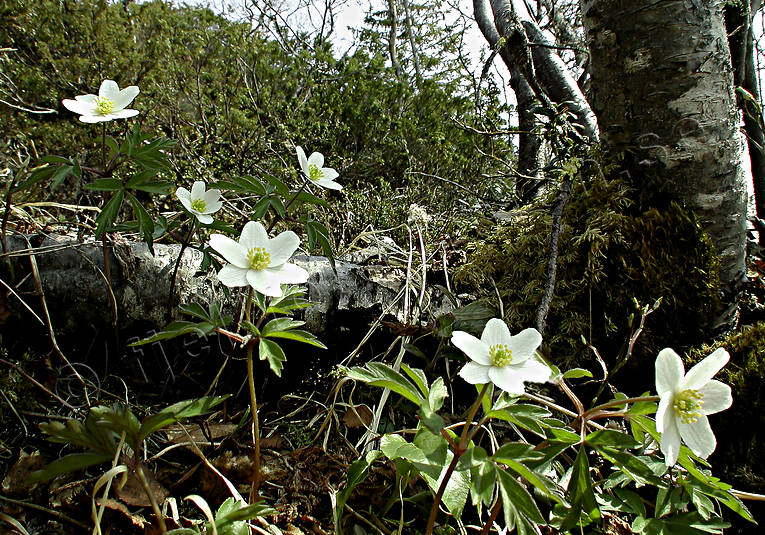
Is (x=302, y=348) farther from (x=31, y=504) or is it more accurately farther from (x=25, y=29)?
(x=25, y=29)

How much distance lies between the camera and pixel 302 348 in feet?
5.62

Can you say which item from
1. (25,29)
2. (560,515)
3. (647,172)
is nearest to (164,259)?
(560,515)

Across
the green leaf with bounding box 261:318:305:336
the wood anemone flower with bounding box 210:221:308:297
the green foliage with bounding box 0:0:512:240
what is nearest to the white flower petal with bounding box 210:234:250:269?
the wood anemone flower with bounding box 210:221:308:297

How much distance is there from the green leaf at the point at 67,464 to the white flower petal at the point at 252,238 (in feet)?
1.78

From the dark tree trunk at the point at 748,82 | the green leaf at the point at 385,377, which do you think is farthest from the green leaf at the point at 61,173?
the dark tree trunk at the point at 748,82

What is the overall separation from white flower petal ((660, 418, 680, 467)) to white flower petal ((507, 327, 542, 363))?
295mm

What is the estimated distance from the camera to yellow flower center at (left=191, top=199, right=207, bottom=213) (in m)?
1.33

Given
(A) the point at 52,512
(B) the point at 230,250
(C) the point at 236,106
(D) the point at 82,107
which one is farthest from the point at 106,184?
(C) the point at 236,106

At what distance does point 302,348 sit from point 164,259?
64 cm

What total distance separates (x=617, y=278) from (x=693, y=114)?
0.76 m

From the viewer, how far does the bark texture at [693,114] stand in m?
1.79

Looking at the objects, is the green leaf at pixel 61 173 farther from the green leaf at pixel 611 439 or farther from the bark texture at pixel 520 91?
the bark texture at pixel 520 91

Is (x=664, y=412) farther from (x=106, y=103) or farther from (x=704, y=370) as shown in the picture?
(x=106, y=103)

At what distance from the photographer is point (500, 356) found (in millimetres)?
916
